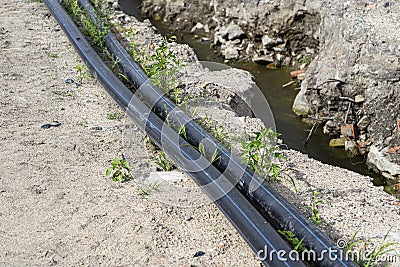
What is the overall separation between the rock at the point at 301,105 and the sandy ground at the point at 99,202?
2021 millimetres

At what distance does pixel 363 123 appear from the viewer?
5309 mm

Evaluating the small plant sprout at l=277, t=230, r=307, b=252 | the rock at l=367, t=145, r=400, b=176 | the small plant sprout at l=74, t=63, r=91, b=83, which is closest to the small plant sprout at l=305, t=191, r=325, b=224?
the small plant sprout at l=277, t=230, r=307, b=252

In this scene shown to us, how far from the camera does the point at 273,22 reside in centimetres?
699

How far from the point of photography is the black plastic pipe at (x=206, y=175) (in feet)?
8.86

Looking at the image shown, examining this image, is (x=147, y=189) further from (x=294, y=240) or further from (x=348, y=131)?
(x=348, y=131)

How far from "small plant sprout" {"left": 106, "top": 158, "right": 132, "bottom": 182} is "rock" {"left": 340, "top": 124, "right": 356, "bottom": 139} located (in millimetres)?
2638

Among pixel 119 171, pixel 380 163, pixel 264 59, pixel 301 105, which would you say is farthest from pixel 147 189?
pixel 264 59

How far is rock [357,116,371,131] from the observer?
528 cm

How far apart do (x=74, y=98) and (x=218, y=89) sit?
1244mm

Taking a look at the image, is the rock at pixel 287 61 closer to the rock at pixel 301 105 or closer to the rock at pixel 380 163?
the rock at pixel 301 105

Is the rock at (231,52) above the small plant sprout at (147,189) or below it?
below

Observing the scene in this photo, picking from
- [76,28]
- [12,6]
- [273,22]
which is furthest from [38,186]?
[273,22]

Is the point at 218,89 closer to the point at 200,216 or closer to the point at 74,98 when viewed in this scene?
the point at 74,98

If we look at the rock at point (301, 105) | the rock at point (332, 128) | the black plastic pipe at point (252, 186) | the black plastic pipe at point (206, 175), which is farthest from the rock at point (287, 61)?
the black plastic pipe at point (252, 186)
